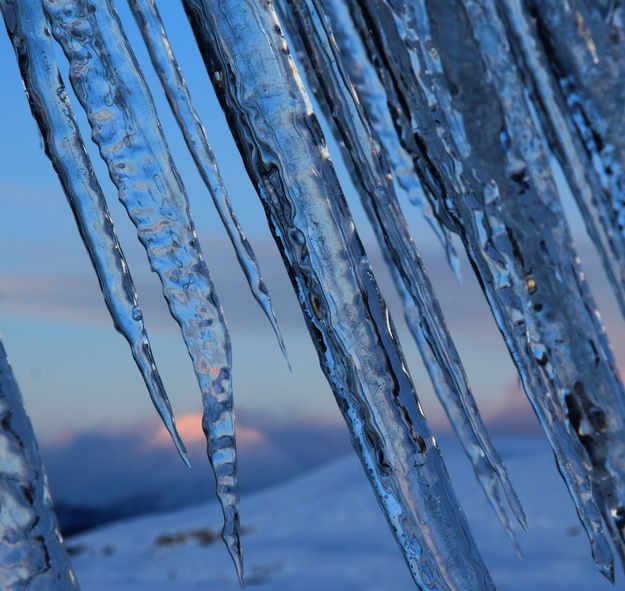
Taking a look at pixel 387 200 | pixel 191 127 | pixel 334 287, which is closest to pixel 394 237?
pixel 387 200

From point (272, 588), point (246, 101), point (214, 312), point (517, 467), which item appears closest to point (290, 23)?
point (246, 101)

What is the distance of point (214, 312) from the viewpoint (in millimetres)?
815

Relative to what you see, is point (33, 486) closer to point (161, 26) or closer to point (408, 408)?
point (408, 408)

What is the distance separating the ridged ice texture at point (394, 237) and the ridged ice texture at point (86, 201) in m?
0.33

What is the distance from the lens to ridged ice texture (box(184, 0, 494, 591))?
2.77ft

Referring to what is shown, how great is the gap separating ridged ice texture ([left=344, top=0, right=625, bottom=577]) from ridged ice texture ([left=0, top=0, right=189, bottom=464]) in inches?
16.7

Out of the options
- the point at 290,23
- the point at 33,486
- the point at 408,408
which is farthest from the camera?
the point at 290,23

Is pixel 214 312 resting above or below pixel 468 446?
above

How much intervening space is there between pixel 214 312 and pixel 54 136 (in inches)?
10.1

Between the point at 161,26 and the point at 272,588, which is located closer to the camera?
the point at 161,26

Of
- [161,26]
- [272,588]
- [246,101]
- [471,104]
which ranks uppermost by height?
[161,26]

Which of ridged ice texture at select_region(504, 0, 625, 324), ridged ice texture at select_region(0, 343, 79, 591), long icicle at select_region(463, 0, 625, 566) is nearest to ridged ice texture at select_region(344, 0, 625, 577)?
long icicle at select_region(463, 0, 625, 566)

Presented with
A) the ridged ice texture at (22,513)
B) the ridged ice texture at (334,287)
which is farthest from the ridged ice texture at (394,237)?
the ridged ice texture at (22,513)

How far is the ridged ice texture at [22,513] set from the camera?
2.38 ft
